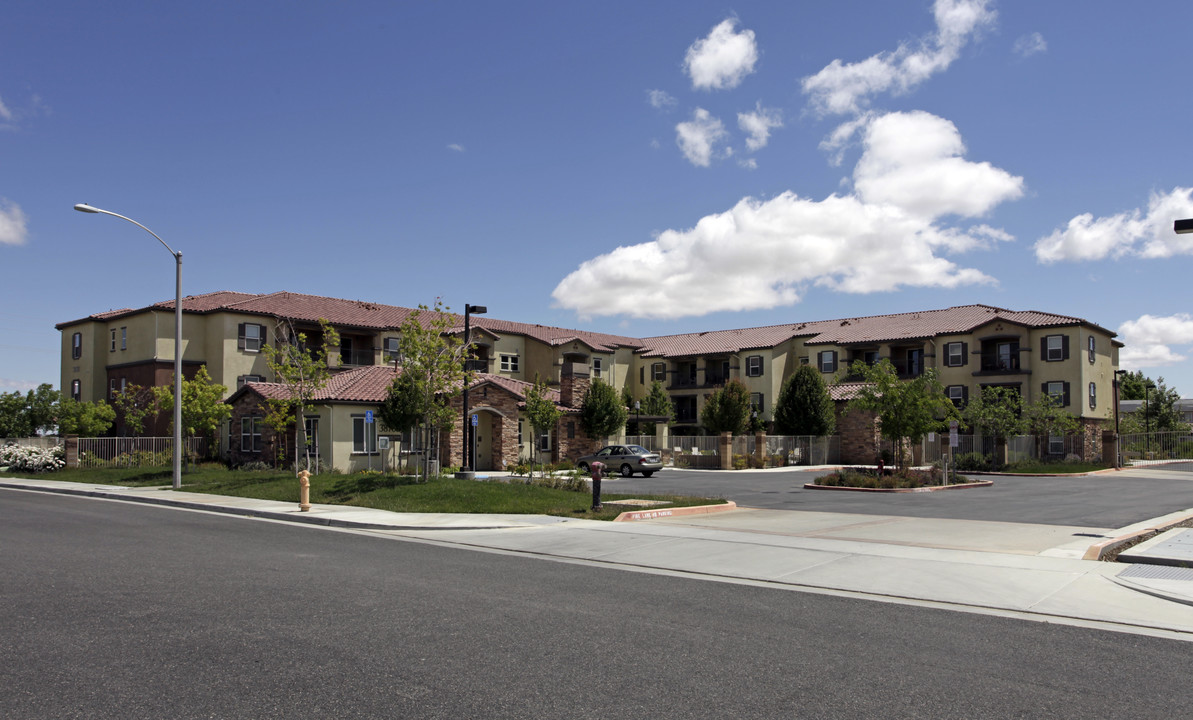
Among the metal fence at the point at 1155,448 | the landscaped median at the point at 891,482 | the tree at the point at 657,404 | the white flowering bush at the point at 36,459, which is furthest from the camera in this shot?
the tree at the point at 657,404

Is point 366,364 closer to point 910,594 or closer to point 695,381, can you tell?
point 695,381

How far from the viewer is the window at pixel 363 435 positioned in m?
33.8

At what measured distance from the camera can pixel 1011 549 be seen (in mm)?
14211

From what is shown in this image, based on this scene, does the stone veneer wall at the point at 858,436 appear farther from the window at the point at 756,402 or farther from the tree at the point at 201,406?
the tree at the point at 201,406

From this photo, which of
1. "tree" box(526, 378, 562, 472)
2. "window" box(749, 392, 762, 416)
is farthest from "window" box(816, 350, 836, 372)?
"tree" box(526, 378, 562, 472)

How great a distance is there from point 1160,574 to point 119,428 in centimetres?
4909

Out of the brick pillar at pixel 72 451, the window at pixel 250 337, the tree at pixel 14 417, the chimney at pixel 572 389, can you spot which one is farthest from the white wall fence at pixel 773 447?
the tree at pixel 14 417

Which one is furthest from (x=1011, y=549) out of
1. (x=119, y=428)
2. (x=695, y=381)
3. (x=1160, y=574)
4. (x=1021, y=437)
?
(x=695, y=381)

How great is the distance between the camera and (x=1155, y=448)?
181 ft

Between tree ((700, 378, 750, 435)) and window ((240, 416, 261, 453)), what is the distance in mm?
27009

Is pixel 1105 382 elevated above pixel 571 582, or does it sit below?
above

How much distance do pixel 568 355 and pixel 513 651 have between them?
52190 mm

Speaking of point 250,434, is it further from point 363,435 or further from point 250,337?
point 250,337

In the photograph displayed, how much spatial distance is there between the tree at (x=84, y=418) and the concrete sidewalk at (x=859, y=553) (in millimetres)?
23003
